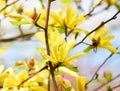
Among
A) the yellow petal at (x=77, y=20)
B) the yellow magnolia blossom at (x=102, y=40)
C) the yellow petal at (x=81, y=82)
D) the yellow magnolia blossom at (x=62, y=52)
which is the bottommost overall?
the yellow petal at (x=81, y=82)

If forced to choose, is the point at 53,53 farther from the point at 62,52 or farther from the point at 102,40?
the point at 102,40

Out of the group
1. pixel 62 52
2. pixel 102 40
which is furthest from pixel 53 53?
pixel 102 40

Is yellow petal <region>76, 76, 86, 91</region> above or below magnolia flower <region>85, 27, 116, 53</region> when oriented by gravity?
below

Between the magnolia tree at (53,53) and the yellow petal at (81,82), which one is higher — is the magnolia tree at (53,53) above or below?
above

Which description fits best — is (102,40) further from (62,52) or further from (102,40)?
(62,52)

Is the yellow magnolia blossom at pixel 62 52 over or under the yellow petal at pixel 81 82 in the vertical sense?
over

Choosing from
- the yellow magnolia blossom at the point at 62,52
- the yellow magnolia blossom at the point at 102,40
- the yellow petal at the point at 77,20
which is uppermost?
the yellow petal at the point at 77,20

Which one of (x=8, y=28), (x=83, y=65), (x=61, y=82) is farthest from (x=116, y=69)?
(x=61, y=82)

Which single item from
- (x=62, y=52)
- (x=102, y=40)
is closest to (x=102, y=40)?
(x=102, y=40)
